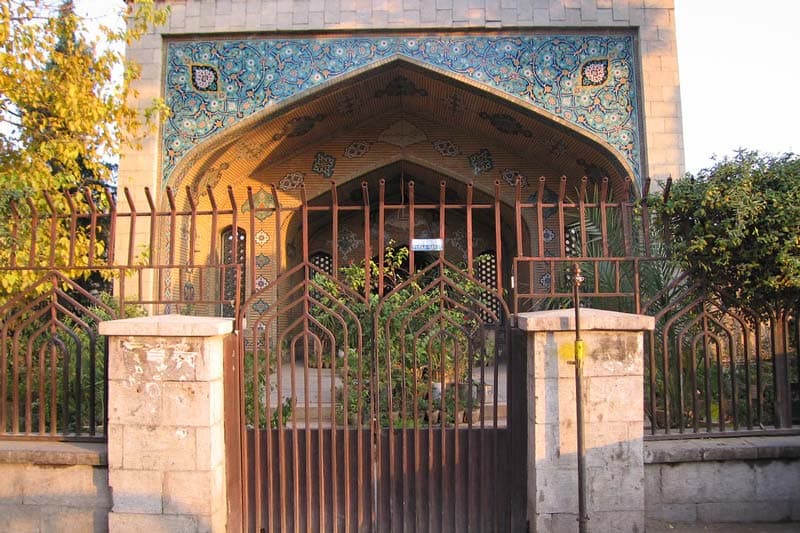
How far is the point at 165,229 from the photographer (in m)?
9.23

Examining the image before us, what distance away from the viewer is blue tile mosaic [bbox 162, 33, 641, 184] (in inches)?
366

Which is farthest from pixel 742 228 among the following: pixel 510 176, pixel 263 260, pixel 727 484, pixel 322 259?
pixel 322 259

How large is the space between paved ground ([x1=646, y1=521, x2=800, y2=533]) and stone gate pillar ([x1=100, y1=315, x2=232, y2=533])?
261 centimetres

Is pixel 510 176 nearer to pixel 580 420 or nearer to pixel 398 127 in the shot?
pixel 398 127

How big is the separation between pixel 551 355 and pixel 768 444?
1.55 m

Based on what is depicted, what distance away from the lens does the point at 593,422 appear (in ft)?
11.7

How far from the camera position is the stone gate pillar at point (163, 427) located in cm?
355

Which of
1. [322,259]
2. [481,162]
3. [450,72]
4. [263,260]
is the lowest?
[263,260]

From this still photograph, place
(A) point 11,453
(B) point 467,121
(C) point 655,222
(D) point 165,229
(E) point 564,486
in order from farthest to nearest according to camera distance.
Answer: (B) point 467,121
(D) point 165,229
(C) point 655,222
(A) point 11,453
(E) point 564,486

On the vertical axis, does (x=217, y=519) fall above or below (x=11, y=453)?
below

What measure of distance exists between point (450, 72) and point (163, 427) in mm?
7183

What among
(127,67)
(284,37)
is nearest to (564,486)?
(127,67)

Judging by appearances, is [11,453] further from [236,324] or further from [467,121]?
[467,121]

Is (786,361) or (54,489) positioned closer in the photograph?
(54,489)
